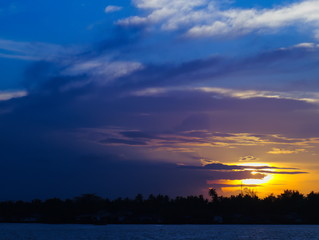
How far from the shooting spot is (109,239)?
4751 inches

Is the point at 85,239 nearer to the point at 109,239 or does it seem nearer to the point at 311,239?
the point at 109,239

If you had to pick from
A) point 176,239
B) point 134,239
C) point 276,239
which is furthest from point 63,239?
point 276,239

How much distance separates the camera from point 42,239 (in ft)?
401

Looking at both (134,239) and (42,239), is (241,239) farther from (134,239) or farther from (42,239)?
(42,239)

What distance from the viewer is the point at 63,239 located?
12238 cm

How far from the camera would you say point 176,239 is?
12106 centimetres

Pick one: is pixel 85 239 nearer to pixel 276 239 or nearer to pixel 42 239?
pixel 42 239

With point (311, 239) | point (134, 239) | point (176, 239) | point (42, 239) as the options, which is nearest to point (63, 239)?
point (42, 239)

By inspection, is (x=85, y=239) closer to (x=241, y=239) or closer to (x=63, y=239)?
(x=63, y=239)

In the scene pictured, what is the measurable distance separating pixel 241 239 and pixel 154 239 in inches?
923

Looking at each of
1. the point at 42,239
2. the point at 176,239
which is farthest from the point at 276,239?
the point at 42,239

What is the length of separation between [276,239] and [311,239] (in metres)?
8.81

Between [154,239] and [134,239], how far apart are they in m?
5.11

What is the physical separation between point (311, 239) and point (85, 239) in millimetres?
58195
